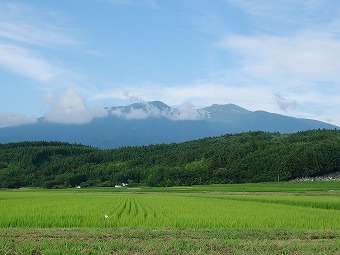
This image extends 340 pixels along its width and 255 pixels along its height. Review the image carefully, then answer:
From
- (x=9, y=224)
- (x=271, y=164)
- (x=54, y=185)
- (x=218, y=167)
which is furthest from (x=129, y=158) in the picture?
(x=9, y=224)

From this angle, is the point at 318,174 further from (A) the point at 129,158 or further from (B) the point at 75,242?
(B) the point at 75,242

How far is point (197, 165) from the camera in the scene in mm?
111750

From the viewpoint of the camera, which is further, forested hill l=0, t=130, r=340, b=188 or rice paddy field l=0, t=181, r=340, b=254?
forested hill l=0, t=130, r=340, b=188

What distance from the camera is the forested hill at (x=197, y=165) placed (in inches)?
3804

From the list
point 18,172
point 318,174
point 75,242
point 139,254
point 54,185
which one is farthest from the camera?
point 18,172

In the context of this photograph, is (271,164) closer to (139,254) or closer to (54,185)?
(54,185)

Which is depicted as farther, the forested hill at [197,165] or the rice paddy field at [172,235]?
the forested hill at [197,165]

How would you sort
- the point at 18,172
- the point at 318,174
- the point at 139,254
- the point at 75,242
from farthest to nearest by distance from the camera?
1. the point at 18,172
2. the point at 318,174
3. the point at 75,242
4. the point at 139,254

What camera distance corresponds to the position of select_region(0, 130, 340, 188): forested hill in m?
96.6

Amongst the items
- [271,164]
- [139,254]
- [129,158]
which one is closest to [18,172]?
[129,158]

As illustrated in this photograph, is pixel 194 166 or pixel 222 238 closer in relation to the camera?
pixel 222 238

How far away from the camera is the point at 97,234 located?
46.8ft

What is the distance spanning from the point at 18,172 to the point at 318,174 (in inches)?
3640

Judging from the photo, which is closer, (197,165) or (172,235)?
(172,235)
